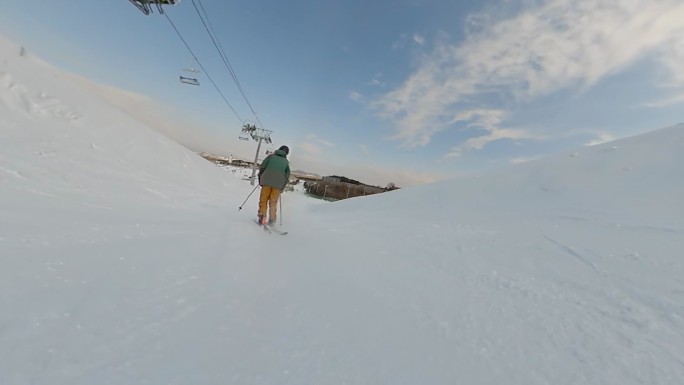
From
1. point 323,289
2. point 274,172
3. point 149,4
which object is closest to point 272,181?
point 274,172

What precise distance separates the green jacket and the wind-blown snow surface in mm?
1369

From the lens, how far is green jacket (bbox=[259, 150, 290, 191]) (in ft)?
20.1

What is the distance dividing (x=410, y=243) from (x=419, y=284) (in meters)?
1.61

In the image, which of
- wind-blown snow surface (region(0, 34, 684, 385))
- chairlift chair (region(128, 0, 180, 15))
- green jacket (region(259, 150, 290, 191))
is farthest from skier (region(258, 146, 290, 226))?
chairlift chair (region(128, 0, 180, 15))

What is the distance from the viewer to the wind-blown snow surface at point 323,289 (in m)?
1.56

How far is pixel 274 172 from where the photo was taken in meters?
6.15

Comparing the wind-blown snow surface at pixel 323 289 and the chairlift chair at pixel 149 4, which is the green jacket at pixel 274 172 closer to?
the wind-blown snow surface at pixel 323 289

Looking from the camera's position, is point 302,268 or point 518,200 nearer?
point 302,268

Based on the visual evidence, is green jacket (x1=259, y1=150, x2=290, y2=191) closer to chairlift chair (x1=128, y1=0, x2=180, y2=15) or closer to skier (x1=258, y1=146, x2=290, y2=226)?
skier (x1=258, y1=146, x2=290, y2=226)

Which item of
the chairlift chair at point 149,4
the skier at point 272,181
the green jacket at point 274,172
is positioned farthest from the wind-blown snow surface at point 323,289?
the chairlift chair at point 149,4

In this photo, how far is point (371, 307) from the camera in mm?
2443

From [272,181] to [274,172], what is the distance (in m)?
0.20

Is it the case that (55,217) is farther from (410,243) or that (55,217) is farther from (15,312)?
(410,243)

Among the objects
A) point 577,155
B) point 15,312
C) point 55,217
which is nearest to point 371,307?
point 15,312
